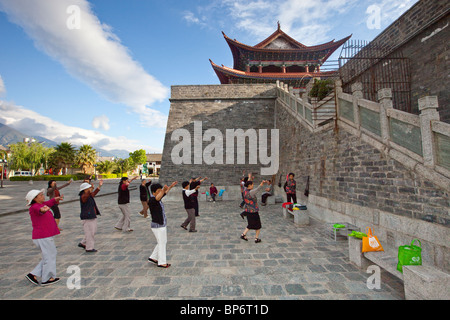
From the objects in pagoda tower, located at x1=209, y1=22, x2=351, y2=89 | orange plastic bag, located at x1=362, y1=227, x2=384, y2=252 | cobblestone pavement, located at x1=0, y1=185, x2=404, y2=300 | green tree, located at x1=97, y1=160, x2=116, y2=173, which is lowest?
cobblestone pavement, located at x1=0, y1=185, x2=404, y2=300

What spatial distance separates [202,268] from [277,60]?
2225 cm

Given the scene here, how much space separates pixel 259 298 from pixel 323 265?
6.00 feet

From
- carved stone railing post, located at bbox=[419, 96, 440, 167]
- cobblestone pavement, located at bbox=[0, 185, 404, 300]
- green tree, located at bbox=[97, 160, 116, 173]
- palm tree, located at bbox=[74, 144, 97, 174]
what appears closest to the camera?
cobblestone pavement, located at bbox=[0, 185, 404, 300]

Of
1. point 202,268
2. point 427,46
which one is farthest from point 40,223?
point 427,46

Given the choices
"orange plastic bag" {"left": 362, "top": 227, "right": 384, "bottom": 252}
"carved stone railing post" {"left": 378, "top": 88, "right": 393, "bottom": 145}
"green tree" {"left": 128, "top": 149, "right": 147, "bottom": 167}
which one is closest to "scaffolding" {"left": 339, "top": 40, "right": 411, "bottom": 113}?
"carved stone railing post" {"left": 378, "top": 88, "right": 393, "bottom": 145}

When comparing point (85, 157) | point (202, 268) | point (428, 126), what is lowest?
point (202, 268)

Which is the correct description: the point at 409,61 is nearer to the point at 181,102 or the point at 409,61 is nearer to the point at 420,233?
the point at 420,233

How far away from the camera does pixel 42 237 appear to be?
3297 millimetres

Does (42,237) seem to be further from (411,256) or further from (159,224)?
(411,256)

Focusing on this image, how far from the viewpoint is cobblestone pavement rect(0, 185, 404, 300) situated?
305 centimetres

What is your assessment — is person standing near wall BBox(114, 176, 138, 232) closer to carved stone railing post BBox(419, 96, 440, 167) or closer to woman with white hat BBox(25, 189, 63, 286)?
woman with white hat BBox(25, 189, 63, 286)

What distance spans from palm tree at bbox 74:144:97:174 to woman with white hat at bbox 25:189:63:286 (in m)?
46.3

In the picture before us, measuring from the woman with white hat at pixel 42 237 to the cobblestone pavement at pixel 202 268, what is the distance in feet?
0.57

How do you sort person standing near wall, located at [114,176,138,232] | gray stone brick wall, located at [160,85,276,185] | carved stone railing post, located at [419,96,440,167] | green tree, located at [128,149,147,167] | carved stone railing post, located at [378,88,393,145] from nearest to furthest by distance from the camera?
carved stone railing post, located at [419,96,440,167] → carved stone railing post, located at [378,88,393,145] → person standing near wall, located at [114,176,138,232] → gray stone brick wall, located at [160,85,276,185] → green tree, located at [128,149,147,167]
